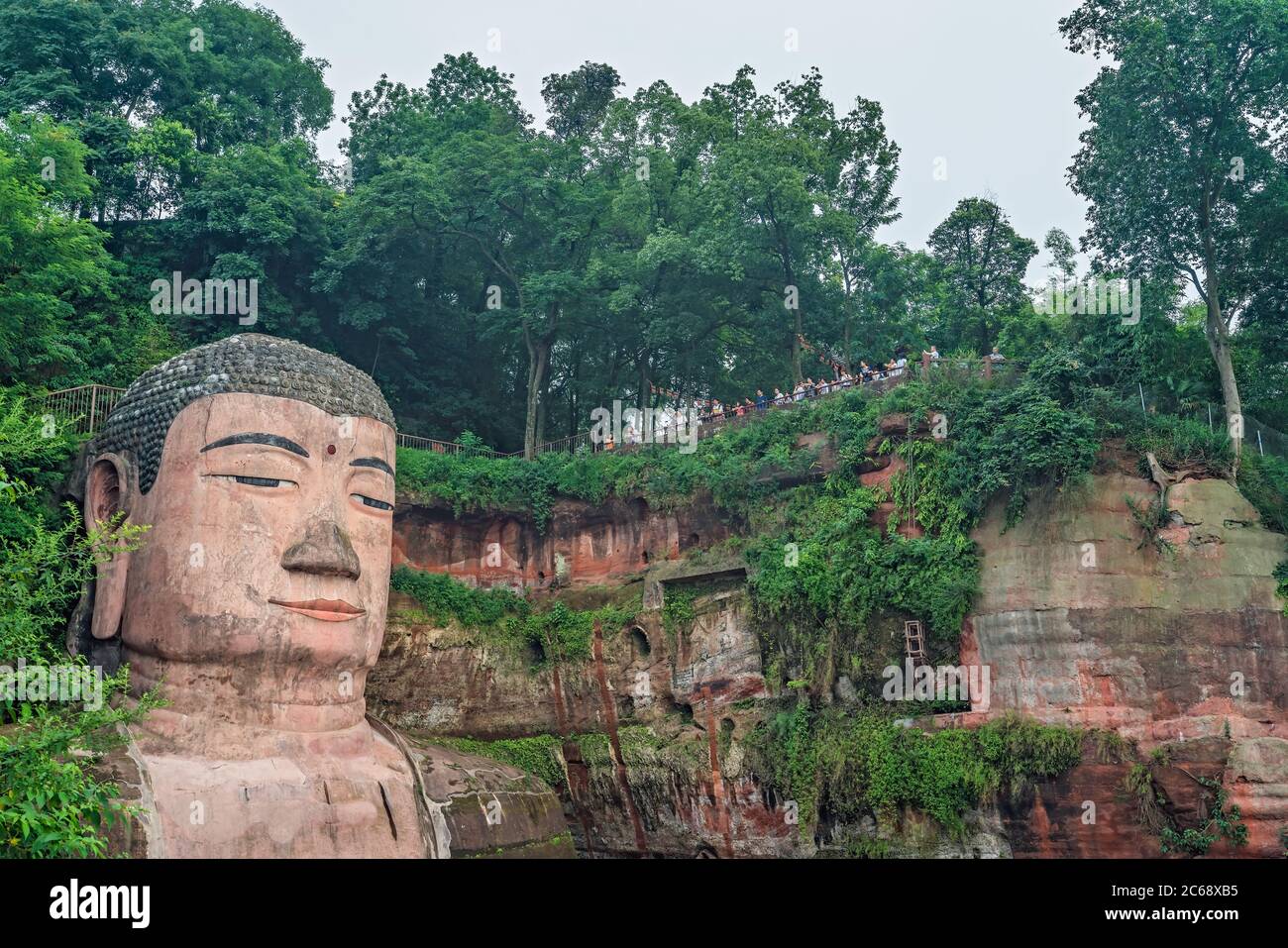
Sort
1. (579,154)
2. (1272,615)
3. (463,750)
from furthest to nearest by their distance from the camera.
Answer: (579,154) → (463,750) → (1272,615)

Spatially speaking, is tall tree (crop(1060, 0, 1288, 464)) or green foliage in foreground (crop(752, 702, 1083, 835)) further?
tall tree (crop(1060, 0, 1288, 464))

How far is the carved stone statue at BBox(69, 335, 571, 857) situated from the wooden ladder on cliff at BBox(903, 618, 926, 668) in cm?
667

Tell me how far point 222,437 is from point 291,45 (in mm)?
20288

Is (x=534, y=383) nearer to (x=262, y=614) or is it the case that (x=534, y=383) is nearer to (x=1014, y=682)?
(x=262, y=614)

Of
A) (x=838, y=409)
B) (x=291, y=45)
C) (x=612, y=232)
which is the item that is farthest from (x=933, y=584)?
(x=291, y=45)

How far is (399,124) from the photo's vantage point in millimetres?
31984

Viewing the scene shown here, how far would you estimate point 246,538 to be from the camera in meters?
17.5

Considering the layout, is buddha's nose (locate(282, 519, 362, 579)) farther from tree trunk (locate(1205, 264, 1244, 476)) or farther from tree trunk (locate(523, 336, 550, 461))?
tree trunk (locate(1205, 264, 1244, 476))

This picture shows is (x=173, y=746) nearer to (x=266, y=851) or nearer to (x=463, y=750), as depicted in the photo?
(x=266, y=851)

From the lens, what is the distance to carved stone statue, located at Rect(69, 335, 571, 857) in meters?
16.7

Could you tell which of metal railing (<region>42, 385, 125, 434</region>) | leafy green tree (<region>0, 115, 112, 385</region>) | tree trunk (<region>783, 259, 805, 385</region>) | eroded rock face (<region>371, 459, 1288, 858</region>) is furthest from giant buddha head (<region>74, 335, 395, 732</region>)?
tree trunk (<region>783, 259, 805, 385</region>)

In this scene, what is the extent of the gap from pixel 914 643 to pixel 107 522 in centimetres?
1212

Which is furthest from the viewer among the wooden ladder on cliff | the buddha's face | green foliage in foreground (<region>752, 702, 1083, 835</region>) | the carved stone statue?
the wooden ladder on cliff

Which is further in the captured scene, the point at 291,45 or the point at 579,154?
the point at 291,45
